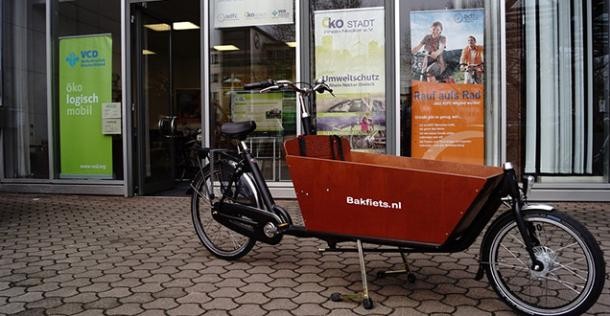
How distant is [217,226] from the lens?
472 cm

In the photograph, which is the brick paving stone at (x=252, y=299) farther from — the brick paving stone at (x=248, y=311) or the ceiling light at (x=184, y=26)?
the ceiling light at (x=184, y=26)

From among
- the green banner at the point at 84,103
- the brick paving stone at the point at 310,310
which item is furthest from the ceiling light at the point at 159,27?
the brick paving stone at the point at 310,310

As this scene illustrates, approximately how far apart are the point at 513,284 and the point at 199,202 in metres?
2.57

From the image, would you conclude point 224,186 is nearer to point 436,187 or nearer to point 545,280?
point 436,187

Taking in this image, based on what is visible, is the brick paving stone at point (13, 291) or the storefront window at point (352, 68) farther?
the storefront window at point (352, 68)

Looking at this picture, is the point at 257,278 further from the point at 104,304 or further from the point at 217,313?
the point at 104,304

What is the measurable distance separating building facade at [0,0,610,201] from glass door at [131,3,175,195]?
33mm

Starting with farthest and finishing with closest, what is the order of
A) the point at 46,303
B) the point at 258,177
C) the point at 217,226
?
the point at 217,226 → the point at 258,177 → the point at 46,303

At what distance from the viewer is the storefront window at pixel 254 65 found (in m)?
7.72

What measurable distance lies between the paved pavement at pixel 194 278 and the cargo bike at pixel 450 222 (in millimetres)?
241

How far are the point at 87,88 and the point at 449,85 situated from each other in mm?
5358

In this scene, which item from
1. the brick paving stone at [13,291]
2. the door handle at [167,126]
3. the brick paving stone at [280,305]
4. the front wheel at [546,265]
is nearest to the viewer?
the front wheel at [546,265]

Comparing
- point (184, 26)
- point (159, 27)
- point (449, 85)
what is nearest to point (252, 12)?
point (159, 27)

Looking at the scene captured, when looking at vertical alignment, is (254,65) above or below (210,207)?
above
